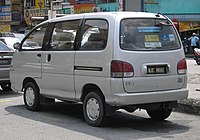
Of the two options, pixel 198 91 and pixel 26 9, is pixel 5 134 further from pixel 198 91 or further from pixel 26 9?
pixel 26 9

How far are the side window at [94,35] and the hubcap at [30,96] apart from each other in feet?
6.63

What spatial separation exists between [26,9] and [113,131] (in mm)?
40334

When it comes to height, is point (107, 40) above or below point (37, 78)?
above

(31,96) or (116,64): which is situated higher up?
(116,64)

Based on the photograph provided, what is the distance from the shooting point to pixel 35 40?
348 inches

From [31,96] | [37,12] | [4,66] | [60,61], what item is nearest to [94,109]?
[60,61]

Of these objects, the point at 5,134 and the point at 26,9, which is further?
the point at 26,9

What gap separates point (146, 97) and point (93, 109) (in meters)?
1.02

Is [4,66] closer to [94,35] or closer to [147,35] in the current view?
[94,35]

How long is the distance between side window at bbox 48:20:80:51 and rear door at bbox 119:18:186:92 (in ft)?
3.90

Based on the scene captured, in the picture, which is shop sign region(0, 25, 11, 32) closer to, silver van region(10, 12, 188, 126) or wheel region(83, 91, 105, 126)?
silver van region(10, 12, 188, 126)

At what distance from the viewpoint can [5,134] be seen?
6.92 m

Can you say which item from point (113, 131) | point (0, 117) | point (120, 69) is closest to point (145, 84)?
point (120, 69)

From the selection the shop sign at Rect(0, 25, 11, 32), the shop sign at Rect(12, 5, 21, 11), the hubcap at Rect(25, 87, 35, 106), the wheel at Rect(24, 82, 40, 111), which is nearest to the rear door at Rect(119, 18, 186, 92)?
the wheel at Rect(24, 82, 40, 111)
